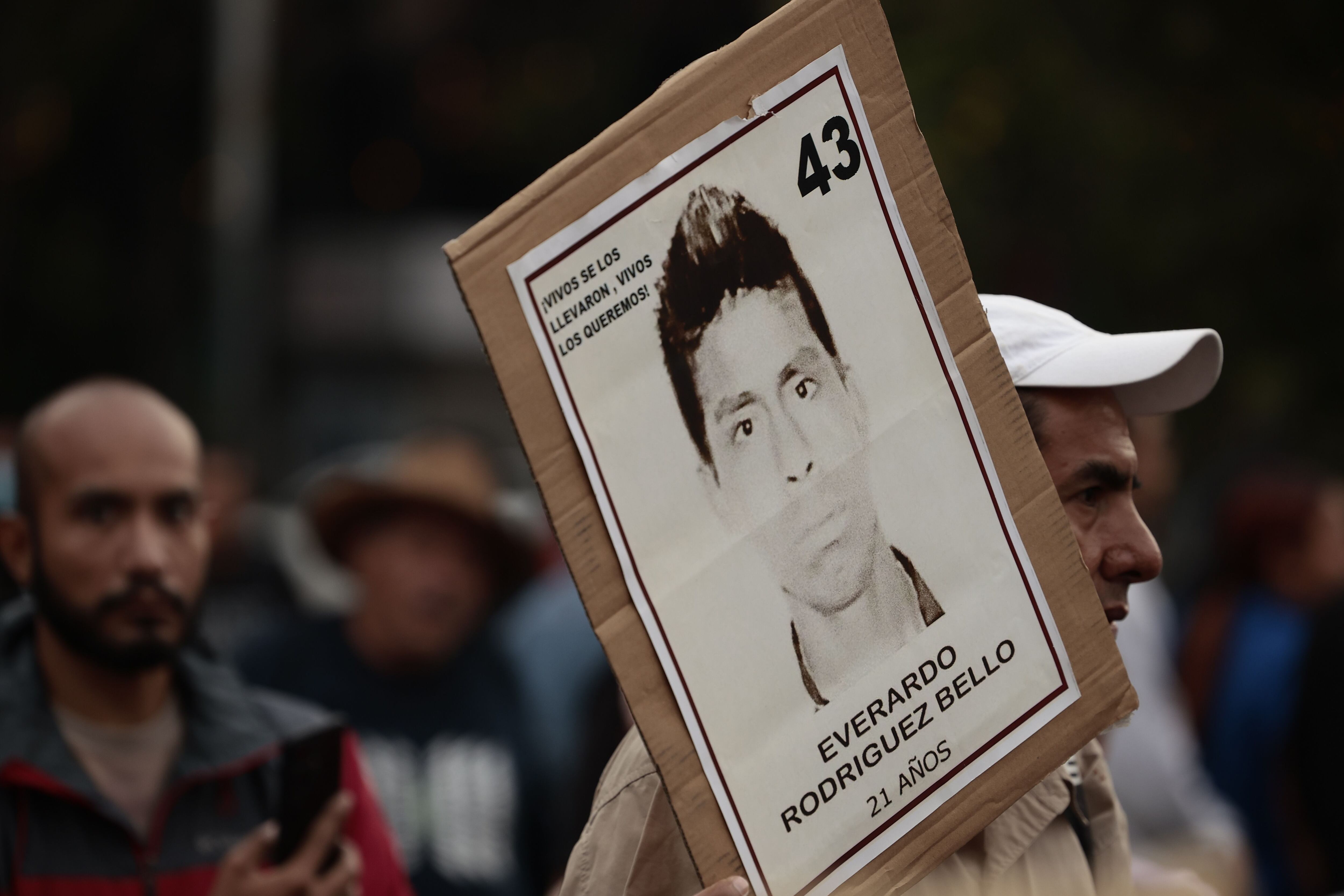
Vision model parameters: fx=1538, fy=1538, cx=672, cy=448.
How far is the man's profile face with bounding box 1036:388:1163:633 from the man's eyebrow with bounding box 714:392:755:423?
52cm

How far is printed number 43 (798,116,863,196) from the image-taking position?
6.02ft

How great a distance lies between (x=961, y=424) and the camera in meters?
1.88

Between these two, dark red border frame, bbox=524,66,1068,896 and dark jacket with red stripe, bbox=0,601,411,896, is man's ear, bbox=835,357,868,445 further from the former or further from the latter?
dark jacket with red stripe, bbox=0,601,411,896

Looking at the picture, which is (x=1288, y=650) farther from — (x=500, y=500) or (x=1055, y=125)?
(x=500, y=500)

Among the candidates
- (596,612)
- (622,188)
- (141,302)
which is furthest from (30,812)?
(141,302)

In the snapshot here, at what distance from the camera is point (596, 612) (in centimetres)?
175

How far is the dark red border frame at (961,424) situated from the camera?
1749 millimetres

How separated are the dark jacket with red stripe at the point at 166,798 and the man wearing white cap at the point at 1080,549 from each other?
103 cm

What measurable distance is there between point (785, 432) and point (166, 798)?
71.1 inches

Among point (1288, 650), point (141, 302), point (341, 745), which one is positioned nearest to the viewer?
point (341, 745)

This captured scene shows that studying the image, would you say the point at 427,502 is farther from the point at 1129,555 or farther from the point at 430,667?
the point at 1129,555

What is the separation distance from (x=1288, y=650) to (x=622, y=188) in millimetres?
4929

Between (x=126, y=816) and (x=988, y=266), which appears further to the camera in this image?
(x=988, y=266)

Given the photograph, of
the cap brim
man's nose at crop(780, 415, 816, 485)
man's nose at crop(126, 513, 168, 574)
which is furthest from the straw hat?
man's nose at crop(780, 415, 816, 485)
